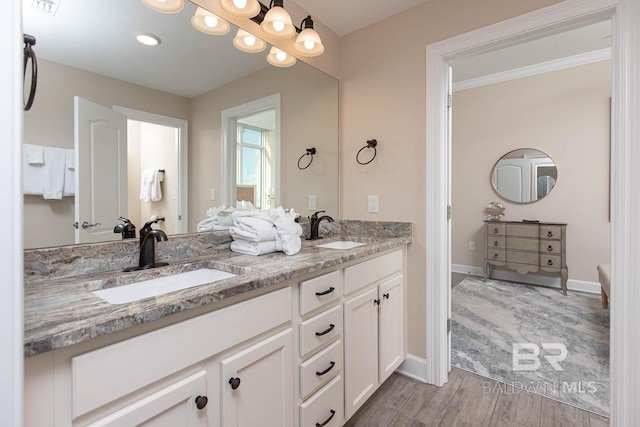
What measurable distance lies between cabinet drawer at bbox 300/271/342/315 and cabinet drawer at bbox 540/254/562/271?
3390mm

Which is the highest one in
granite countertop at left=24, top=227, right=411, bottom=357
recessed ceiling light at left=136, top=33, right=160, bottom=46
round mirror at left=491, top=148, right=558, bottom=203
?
recessed ceiling light at left=136, top=33, right=160, bottom=46

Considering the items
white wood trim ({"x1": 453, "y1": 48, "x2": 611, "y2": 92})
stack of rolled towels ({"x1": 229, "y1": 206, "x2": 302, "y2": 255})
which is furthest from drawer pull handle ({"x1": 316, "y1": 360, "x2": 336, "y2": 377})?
white wood trim ({"x1": 453, "y1": 48, "x2": 611, "y2": 92})

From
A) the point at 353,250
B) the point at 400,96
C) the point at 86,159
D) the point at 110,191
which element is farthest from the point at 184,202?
the point at 400,96

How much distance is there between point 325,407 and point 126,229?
113 centimetres

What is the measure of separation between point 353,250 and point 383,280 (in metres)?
0.36

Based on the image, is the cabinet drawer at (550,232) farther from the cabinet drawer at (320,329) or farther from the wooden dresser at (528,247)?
the cabinet drawer at (320,329)

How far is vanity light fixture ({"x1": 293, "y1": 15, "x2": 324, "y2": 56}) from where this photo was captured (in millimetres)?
1746

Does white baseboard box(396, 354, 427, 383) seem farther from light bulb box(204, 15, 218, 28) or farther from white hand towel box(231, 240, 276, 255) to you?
light bulb box(204, 15, 218, 28)

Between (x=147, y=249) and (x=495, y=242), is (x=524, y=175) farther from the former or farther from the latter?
(x=147, y=249)

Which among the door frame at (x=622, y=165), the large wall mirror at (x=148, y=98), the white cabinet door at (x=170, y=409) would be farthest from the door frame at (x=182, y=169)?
the door frame at (x=622, y=165)

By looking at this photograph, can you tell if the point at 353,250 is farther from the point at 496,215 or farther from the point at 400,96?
the point at 496,215

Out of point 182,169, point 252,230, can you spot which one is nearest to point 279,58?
point 182,169

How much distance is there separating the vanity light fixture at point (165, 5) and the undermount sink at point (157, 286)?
3.76 ft

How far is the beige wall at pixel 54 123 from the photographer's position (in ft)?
3.26
